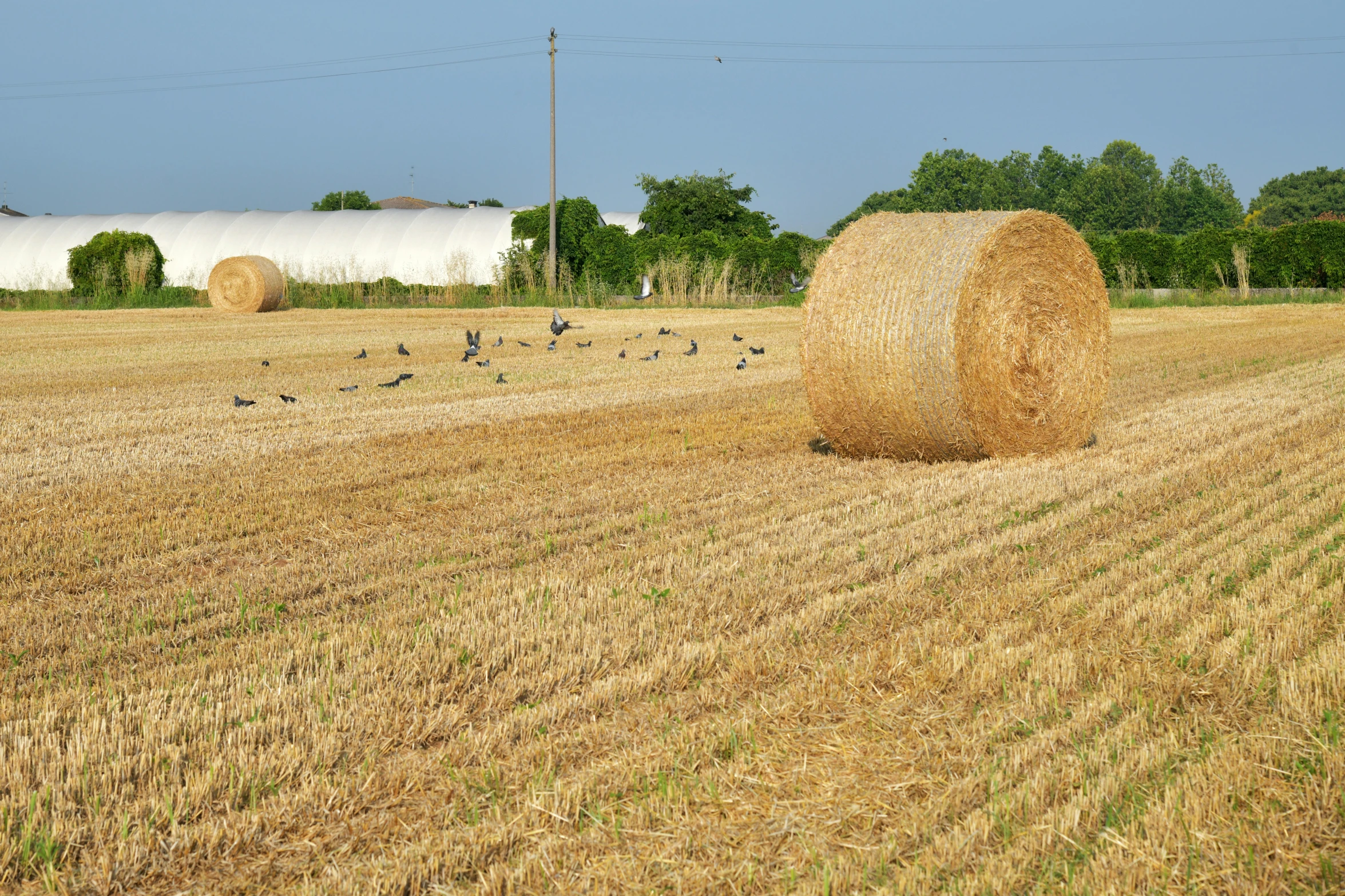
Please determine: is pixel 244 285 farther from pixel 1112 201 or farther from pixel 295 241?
pixel 1112 201

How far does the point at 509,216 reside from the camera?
40.8m

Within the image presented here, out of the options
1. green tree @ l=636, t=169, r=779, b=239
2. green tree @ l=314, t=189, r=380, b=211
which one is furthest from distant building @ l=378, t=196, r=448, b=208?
green tree @ l=636, t=169, r=779, b=239

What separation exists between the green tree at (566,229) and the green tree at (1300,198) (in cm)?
7078

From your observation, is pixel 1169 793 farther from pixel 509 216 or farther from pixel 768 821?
pixel 509 216

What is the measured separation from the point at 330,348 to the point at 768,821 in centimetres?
1697

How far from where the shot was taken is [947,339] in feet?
25.6

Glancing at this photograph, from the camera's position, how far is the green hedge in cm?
2947

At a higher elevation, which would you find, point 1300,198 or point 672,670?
point 1300,198

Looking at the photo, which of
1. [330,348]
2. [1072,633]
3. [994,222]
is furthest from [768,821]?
[330,348]

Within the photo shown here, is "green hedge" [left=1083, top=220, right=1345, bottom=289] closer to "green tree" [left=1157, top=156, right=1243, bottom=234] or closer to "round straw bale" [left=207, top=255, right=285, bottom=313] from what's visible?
"round straw bale" [left=207, top=255, right=285, bottom=313]

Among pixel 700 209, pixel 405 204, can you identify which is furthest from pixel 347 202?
pixel 700 209

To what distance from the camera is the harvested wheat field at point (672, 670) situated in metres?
2.82

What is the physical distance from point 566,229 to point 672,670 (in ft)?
106

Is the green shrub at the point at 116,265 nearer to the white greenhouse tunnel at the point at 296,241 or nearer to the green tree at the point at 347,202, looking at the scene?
the white greenhouse tunnel at the point at 296,241
